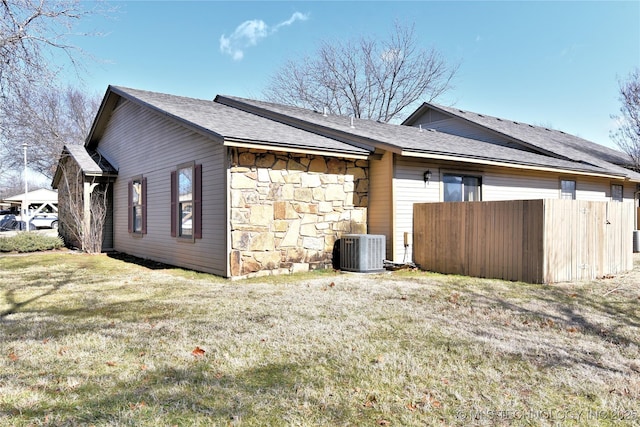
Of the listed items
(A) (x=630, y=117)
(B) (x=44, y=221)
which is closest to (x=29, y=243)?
(B) (x=44, y=221)

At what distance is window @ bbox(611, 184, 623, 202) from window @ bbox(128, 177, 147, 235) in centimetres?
1559

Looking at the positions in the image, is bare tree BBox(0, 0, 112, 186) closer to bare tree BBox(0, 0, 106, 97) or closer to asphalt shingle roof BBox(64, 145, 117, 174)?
bare tree BBox(0, 0, 106, 97)

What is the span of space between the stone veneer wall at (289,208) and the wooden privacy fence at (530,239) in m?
1.88

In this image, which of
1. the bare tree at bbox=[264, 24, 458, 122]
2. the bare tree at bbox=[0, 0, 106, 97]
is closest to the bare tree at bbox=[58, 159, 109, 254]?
the bare tree at bbox=[0, 0, 106, 97]

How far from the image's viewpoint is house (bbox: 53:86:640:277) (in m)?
7.95

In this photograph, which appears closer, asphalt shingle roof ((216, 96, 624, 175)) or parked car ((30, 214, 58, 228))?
asphalt shingle roof ((216, 96, 624, 175))

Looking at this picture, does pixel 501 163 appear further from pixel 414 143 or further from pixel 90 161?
pixel 90 161

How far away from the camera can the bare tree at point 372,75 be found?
85.2ft

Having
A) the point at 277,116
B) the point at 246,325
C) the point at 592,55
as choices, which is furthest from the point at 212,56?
the point at 246,325

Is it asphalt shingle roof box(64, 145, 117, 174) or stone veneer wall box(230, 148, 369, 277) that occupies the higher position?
asphalt shingle roof box(64, 145, 117, 174)

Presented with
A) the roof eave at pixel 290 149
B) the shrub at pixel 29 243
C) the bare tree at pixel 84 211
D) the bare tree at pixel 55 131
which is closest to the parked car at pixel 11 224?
the bare tree at pixel 55 131

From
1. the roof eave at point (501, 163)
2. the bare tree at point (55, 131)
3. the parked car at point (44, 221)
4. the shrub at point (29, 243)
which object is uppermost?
the bare tree at point (55, 131)

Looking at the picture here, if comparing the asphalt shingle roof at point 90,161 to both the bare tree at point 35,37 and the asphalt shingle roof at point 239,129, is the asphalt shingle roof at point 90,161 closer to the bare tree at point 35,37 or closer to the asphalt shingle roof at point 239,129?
the asphalt shingle roof at point 239,129

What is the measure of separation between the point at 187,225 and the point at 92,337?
546 centimetres
